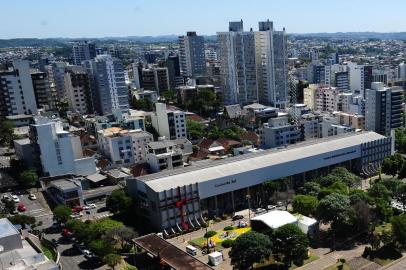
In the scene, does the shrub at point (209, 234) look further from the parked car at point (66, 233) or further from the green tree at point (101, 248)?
the parked car at point (66, 233)

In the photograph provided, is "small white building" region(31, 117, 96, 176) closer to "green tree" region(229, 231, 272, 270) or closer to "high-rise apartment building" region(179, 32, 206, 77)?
"green tree" region(229, 231, 272, 270)

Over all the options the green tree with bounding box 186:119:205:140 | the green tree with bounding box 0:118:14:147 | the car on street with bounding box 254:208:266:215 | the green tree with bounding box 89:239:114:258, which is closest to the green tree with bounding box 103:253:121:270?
the green tree with bounding box 89:239:114:258

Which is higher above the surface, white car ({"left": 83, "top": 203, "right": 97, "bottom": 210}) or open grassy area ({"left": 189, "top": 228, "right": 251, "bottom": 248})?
white car ({"left": 83, "top": 203, "right": 97, "bottom": 210})

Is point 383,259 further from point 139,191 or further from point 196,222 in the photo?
point 139,191

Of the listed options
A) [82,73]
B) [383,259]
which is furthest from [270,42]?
Result: [383,259]

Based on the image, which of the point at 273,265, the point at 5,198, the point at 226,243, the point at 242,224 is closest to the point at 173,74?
the point at 5,198

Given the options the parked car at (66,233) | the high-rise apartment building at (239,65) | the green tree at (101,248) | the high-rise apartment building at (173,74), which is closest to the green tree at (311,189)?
the green tree at (101,248)

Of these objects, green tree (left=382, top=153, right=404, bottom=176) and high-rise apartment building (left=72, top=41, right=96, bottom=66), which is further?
high-rise apartment building (left=72, top=41, right=96, bottom=66)

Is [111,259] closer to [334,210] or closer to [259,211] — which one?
[259,211]
